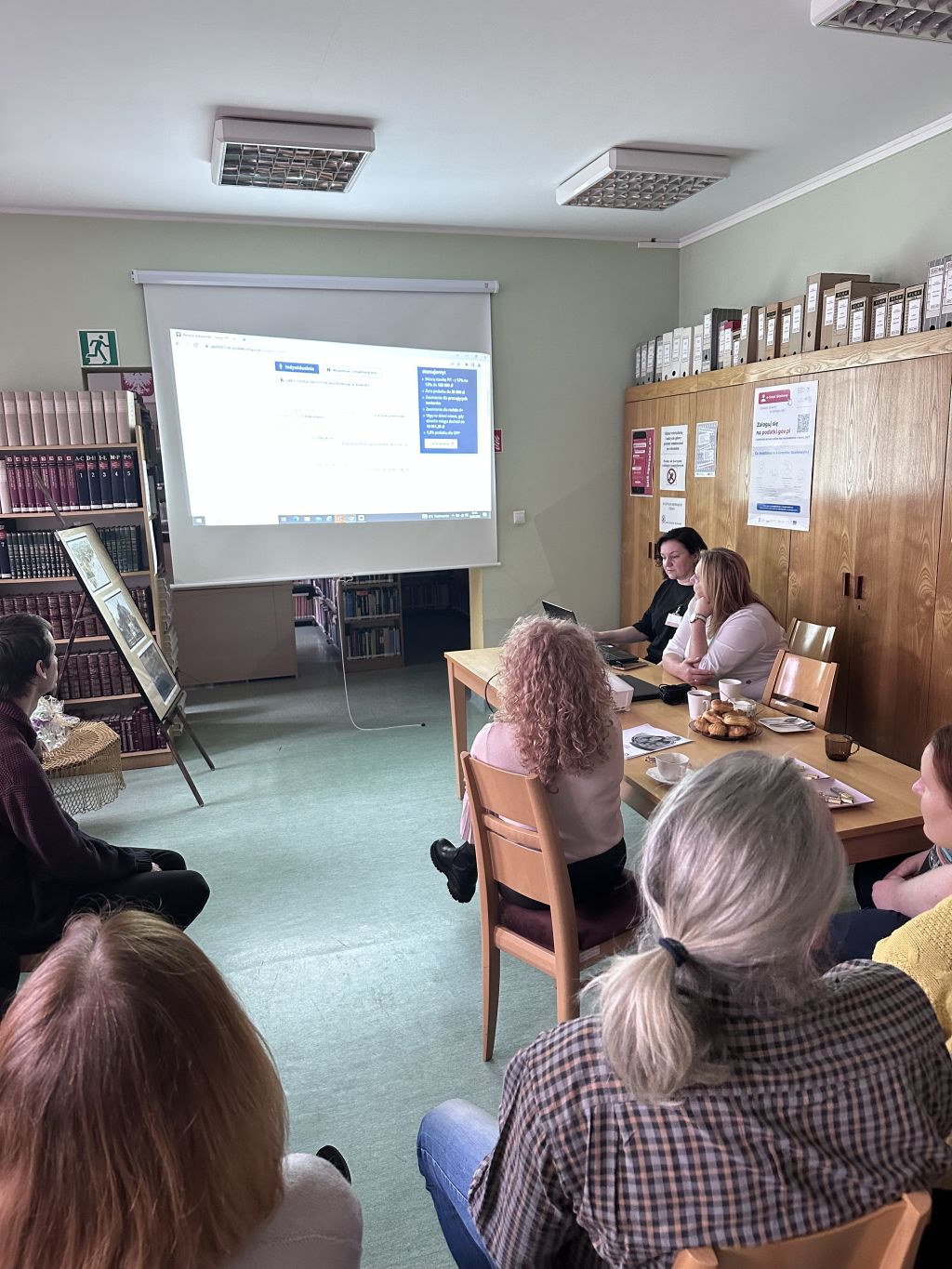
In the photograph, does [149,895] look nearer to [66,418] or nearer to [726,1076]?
[726,1076]

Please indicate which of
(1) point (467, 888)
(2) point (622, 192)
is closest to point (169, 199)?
(2) point (622, 192)

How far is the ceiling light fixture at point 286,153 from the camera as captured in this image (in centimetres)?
318

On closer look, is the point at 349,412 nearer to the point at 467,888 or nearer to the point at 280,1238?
the point at 467,888

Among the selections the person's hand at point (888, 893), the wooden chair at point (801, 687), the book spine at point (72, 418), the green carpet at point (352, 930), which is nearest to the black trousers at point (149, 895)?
the green carpet at point (352, 930)

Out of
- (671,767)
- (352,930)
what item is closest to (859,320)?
(671,767)

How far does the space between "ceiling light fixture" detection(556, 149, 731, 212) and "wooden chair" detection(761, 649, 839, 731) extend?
2235mm

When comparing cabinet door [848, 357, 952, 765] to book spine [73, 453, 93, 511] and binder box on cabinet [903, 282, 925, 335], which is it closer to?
binder box on cabinet [903, 282, 925, 335]

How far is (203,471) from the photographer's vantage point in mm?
4707

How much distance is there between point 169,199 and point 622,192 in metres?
2.30

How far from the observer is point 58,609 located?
444 cm

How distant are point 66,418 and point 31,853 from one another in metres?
2.92

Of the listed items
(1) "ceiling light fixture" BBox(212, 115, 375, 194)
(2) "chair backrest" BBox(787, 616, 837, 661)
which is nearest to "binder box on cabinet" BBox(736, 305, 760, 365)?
(2) "chair backrest" BBox(787, 616, 837, 661)

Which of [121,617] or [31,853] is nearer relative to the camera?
[31,853]

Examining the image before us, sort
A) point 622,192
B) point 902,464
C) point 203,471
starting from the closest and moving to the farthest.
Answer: point 902,464 → point 622,192 → point 203,471
